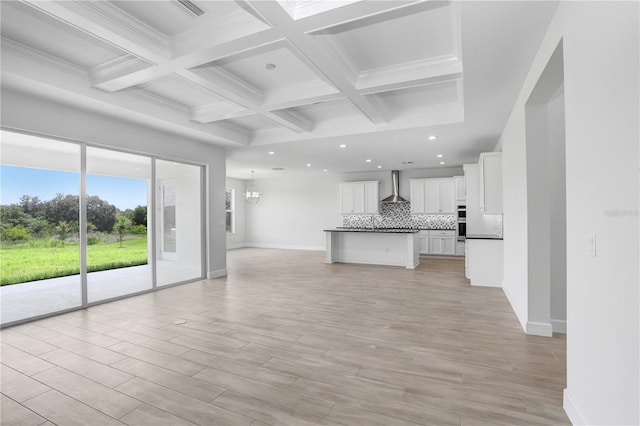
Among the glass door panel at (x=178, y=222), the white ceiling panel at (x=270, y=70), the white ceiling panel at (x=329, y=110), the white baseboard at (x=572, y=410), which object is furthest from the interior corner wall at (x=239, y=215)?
the white baseboard at (x=572, y=410)

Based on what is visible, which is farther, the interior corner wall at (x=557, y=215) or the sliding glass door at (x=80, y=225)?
the sliding glass door at (x=80, y=225)

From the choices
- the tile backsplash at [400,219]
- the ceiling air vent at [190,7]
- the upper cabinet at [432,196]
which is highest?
the ceiling air vent at [190,7]

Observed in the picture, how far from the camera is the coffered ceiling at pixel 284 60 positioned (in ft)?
7.96

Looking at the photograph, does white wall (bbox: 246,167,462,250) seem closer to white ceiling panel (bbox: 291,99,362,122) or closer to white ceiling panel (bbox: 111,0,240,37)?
white ceiling panel (bbox: 291,99,362,122)

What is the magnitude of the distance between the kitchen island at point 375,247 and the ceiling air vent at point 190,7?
6.10 metres

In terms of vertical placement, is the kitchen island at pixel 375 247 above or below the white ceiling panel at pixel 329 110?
below

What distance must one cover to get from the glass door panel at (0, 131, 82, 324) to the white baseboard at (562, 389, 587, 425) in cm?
546

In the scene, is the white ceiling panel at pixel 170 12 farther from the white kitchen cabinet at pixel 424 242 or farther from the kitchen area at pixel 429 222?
the white kitchen cabinet at pixel 424 242

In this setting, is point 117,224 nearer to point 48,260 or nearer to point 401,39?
point 48,260

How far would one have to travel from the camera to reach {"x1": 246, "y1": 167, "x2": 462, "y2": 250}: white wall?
11.3 metres

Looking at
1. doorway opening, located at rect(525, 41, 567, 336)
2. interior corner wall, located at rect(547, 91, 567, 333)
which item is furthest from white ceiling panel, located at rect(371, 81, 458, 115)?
interior corner wall, located at rect(547, 91, 567, 333)

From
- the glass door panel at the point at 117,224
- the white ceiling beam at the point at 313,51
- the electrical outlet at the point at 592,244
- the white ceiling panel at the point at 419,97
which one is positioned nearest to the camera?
→ the electrical outlet at the point at 592,244

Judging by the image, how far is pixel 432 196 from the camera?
9422mm

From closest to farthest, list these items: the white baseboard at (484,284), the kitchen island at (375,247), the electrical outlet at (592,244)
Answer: the electrical outlet at (592,244) < the white baseboard at (484,284) < the kitchen island at (375,247)
